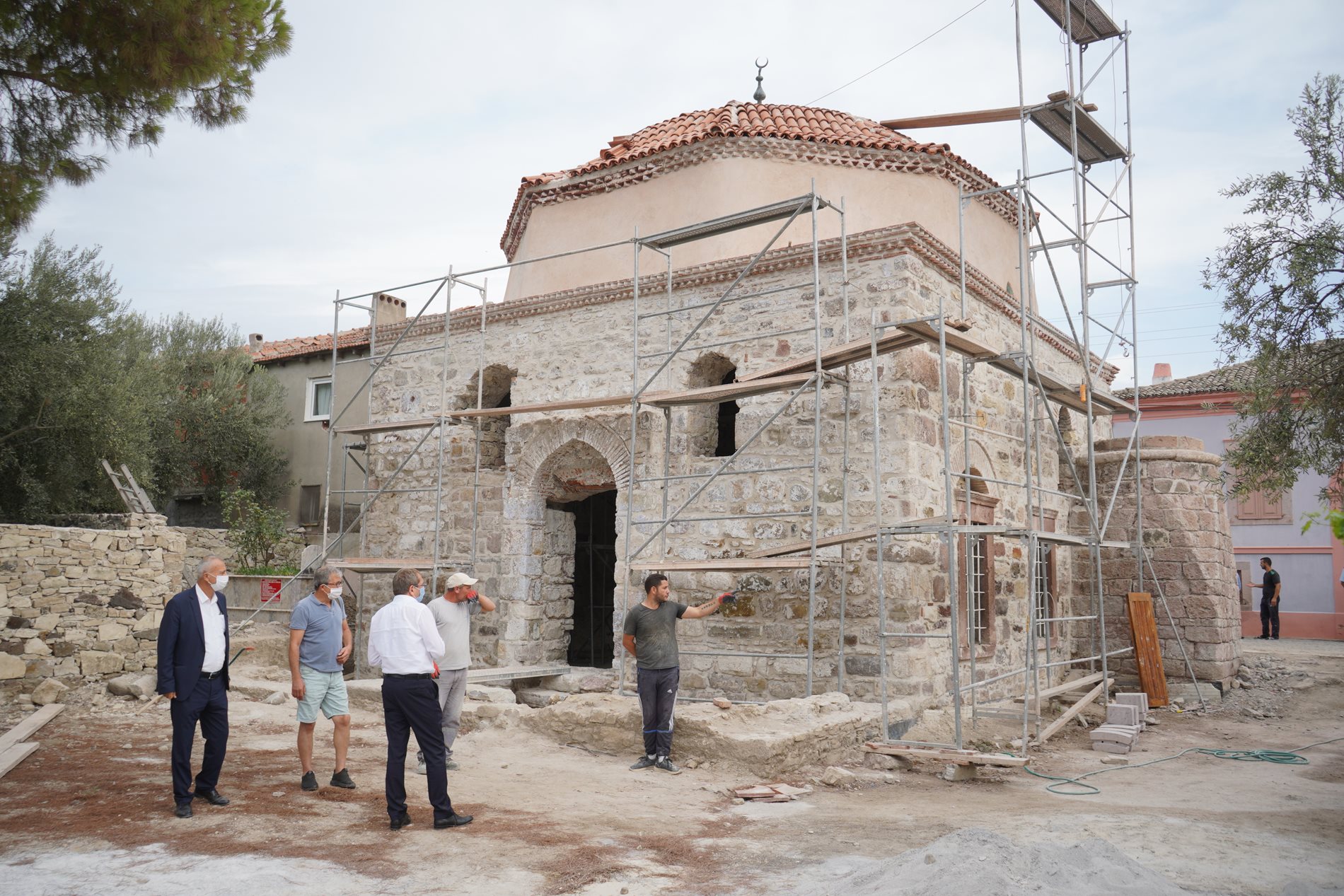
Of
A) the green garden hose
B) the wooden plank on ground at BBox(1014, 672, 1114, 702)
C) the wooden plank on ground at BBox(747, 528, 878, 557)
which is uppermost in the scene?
the wooden plank on ground at BBox(747, 528, 878, 557)

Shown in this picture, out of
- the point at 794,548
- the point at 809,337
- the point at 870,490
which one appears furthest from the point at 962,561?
the point at 809,337

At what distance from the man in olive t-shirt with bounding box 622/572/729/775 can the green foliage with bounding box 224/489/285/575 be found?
10.5 m

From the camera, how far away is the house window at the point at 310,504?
17.8 metres

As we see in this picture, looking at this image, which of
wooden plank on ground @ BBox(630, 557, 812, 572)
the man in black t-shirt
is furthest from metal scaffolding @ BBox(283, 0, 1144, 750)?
the man in black t-shirt

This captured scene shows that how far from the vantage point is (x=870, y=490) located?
9.41 meters

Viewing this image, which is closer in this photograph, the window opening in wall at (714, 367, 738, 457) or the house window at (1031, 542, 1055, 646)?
the window opening in wall at (714, 367, 738, 457)

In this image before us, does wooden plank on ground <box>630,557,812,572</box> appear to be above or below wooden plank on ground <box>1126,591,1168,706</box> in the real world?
above

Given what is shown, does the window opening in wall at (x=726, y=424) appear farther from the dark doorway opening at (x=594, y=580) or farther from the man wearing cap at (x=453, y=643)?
the man wearing cap at (x=453, y=643)

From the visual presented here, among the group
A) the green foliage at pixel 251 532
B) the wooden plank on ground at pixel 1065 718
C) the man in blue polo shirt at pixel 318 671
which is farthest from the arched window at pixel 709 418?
the green foliage at pixel 251 532

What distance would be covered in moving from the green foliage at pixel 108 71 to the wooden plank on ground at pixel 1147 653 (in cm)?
1043

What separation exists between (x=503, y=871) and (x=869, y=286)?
22.6 ft

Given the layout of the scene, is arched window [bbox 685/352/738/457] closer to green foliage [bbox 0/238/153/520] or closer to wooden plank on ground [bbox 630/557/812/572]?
wooden plank on ground [bbox 630/557/812/572]

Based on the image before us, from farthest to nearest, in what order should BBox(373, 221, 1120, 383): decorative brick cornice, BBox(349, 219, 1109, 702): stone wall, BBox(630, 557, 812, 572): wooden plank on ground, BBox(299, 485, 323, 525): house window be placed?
1. BBox(299, 485, 323, 525): house window
2. BBox(373, 221, 1120, 383): decorative brick cornice
3. BBox(349, 219, 1109, 702): stone wall
4. BBox(630, 557, 812, 572): wooden plank on ground

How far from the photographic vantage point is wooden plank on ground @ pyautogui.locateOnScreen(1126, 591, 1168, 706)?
11266 millimetres
